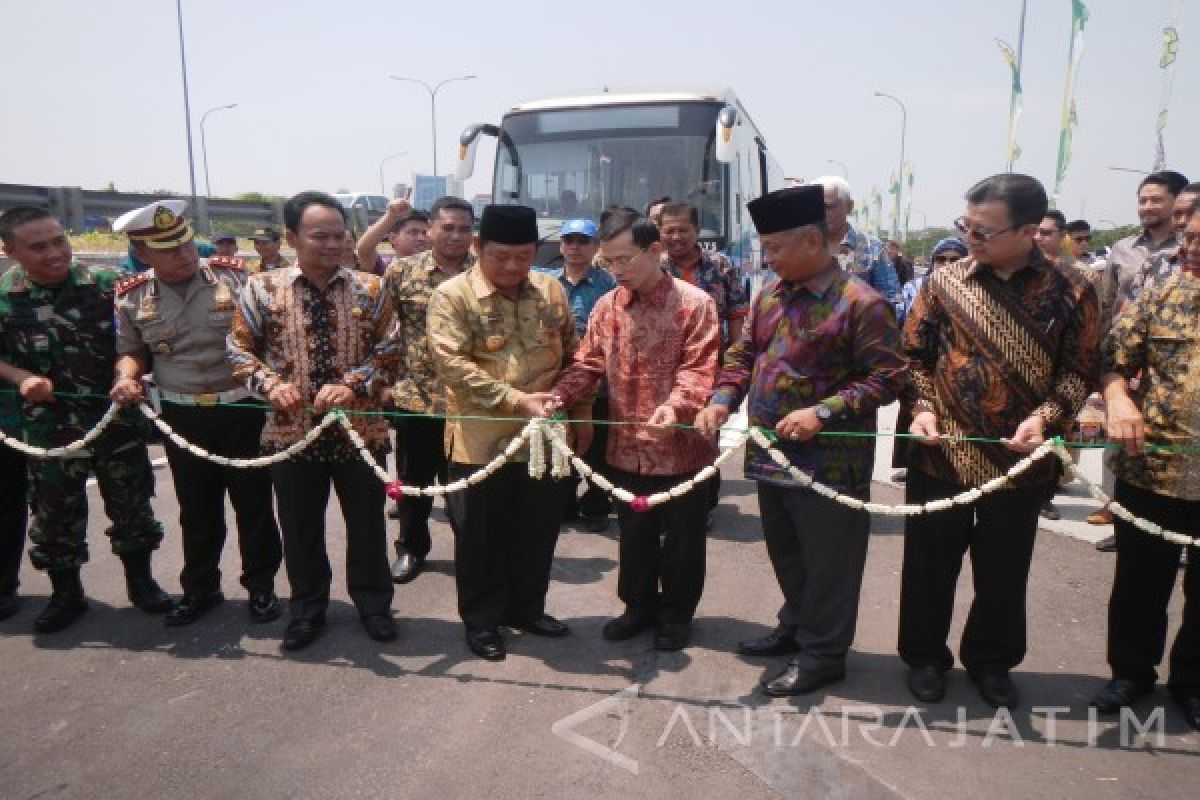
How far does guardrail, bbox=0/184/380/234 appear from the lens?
1462 centimetres

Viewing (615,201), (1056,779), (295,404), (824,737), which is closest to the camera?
(1056,779)

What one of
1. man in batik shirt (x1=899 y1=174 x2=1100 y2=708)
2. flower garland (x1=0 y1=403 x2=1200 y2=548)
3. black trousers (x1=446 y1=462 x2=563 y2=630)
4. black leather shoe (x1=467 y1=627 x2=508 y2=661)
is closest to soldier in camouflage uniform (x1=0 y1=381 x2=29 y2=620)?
flower garland (x1=0 y1=403 x2=1200 y2=548)

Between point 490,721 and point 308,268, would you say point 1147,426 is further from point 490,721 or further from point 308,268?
point 308,268

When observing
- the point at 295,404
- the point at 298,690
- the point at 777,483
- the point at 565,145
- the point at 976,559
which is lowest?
the point at 298,690

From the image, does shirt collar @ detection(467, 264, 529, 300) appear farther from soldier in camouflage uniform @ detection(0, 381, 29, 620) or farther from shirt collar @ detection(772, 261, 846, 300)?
soldier in camouflage uniform @ detection(0, 381, 29, 620)

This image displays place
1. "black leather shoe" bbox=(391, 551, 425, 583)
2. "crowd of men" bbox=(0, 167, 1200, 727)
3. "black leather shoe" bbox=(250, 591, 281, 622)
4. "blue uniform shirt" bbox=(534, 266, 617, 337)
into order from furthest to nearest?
"blue uniform shirt" bbox=(534, 266, 617, 337)
"black leather shoe" bbox=(391, 551, 425, 583)
"black leather shoe" bbox=(250, 591, 281, 622)
"crowd of men" bbox=(0, 167, 1200, 727)

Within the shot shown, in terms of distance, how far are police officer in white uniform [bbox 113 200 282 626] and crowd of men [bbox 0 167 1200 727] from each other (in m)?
0.01

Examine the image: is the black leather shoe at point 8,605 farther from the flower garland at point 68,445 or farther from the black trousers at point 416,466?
the black trousers at point 416,466

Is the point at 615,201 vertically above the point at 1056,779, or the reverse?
the point at 615,201

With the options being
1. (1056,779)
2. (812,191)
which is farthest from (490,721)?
(812,191)

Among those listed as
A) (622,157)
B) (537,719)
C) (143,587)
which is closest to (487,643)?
(537,719)

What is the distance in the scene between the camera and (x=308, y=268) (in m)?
3.56

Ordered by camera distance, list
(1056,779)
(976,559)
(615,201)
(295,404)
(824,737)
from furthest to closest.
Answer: (615,201) → (295,404) → (976,559) → (824,737) → (1056,779)

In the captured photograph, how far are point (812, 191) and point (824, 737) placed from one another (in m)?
2.03
